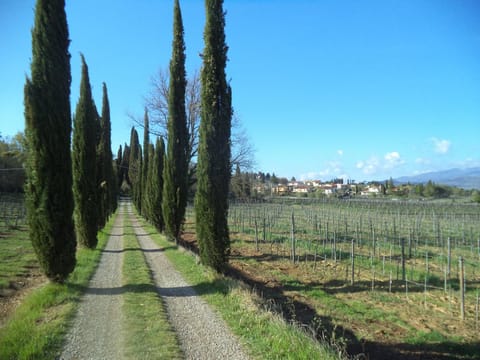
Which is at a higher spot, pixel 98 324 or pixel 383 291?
pixel 98 324

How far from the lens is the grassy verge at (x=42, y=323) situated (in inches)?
141

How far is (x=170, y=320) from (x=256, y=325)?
1350 mm

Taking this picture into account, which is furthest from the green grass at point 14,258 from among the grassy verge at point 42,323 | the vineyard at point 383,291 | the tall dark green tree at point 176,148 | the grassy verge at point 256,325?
the vineyard at point 383,291

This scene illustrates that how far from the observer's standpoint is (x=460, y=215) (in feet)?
108

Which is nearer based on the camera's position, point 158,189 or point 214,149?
point 214,149

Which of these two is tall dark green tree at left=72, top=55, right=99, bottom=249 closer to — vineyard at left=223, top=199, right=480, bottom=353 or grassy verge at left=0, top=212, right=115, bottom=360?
grassy verge at left=0, top=212, right=115, bottom=360

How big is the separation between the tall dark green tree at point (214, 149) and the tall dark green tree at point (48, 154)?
125 inches

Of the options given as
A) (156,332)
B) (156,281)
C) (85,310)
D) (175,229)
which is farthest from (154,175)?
(156,332)

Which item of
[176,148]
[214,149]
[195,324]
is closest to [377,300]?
[195,324]

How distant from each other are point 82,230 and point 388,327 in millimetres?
9867

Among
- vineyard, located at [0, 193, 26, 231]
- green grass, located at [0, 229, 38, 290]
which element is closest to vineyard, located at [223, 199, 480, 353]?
green grass, located at [0, 229, 38, 290]

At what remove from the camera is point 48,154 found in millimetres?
6250

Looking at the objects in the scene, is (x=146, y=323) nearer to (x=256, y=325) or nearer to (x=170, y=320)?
(x=170, y=320)

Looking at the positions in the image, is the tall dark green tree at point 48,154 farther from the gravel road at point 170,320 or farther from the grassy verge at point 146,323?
the grassy verge at point 146,323
